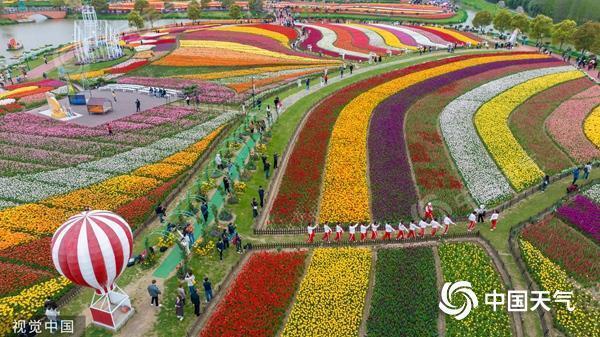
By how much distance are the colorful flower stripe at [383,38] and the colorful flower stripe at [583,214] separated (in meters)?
51.3

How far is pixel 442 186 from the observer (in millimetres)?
29812

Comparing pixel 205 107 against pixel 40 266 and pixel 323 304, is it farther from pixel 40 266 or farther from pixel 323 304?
pixel 323 304

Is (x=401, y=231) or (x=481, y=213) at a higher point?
(x=481, y=213)

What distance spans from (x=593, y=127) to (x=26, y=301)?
43.4m

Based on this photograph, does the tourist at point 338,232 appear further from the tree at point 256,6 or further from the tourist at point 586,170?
the tree at point 256,6

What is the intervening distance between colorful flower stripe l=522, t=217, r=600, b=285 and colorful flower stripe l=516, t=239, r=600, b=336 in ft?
1.57

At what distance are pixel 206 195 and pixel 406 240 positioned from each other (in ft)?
42.2

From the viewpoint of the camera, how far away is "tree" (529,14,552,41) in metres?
78.9

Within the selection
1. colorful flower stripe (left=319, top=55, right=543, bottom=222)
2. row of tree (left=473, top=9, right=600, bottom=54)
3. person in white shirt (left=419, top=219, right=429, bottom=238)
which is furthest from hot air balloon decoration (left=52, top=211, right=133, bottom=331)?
row of tree (left=473, top=9, right=600, bottom=54)

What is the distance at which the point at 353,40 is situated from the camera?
259 feet

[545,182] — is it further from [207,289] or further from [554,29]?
[554,29]

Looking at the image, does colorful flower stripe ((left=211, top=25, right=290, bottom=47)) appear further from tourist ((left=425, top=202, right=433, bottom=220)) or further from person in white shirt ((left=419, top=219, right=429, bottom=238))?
person in white shirt ((left=419, top=219, right=429, bottom=238))

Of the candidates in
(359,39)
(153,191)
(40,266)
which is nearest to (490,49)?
(359,39)

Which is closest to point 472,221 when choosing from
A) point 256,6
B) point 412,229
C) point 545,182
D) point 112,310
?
point 412,229
